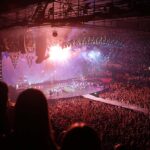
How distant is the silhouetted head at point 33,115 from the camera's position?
2859mm

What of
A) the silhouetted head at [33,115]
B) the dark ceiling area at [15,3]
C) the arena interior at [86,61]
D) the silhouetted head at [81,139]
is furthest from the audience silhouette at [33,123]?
the dark ceiling area at [15,3]

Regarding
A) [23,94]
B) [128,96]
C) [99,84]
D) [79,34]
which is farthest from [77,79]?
[23,94]

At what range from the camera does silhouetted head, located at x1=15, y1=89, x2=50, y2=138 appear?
286 cm

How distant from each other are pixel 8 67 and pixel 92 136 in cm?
2670

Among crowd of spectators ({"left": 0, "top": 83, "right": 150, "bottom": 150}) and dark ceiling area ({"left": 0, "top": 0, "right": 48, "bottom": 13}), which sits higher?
dark ceiling area ({"left": 0, "top": 0, "right": 48, "bottom": 13})

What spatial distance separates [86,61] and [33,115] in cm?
3366

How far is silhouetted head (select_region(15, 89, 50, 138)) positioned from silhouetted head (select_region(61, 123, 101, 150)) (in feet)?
2.33

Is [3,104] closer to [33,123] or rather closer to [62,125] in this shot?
[33,123]

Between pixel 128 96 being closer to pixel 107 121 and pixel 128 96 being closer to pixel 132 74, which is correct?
pixel 107 121

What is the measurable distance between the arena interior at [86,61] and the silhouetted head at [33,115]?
4008mm

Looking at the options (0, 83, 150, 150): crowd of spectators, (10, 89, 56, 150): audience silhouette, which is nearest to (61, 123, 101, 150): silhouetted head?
(0, 83, 150, 150): crowd of spectators

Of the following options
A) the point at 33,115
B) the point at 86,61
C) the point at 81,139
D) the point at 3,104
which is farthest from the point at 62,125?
the point at 86,61

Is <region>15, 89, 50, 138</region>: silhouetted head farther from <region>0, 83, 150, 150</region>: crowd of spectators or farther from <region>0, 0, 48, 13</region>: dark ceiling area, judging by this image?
<region>0, 0, 48, 13</region>: dark ceiling area

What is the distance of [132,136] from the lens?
889 cm
